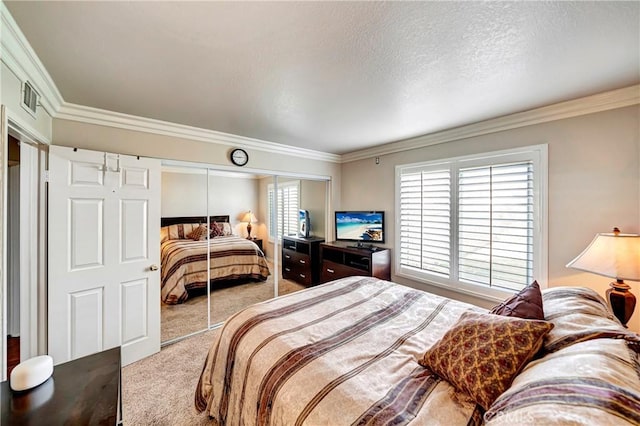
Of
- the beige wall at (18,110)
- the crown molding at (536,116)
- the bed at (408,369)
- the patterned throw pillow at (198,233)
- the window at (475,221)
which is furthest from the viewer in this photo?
the patterned throw pillow at (198,233)

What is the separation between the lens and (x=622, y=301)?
1.69 m

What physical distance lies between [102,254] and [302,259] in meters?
2.67

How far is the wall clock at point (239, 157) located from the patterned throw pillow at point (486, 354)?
290 cm

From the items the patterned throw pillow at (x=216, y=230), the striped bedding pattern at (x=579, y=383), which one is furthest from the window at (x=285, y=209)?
the striped bedding pattern at (x=579, y=383)

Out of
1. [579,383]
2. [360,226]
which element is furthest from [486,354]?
[360,226]

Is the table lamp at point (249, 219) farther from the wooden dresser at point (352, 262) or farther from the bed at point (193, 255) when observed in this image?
the wooden dresser at point (352, 262)

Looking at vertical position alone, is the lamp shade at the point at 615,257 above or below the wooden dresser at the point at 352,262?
above

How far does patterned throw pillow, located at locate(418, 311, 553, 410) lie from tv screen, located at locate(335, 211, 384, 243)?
261 centimetres

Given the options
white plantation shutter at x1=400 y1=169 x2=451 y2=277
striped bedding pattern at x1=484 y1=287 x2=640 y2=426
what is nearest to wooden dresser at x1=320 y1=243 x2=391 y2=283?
white plantation shutter at x1=400 y1=169 x2=451 y2=277

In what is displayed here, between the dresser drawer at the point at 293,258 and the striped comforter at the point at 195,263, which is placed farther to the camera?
the dresser drawer at the point at 293,258

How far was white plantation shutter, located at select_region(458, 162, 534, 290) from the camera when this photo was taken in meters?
2.47

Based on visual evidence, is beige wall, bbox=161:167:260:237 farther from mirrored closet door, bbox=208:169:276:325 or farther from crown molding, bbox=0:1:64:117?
crown molding, bbox=0:1:64:117

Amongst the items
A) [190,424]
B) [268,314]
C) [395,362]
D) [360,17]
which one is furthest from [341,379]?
[360,17]

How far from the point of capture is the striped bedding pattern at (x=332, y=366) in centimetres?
96
